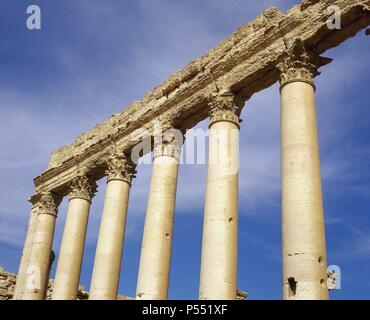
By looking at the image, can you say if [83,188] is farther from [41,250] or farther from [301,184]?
[301,184]

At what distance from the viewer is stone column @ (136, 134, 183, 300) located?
2139 centimetres

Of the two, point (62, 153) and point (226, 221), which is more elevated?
point (62, 153)

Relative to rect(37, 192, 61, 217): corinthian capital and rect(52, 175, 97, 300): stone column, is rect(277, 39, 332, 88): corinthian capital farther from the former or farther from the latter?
rect(37, 192, 61, 217): corinthian capital

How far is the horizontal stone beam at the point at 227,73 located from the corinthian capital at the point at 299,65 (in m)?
0.29

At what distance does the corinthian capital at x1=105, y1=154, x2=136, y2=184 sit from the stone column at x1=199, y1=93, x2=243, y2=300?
23.9 ft

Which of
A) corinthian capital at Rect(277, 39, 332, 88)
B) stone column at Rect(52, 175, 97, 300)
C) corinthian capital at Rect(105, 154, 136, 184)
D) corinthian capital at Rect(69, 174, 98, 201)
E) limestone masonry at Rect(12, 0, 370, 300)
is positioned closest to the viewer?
limestone masonry at Rect(12, 0, 370, 300)

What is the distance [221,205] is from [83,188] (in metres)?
12.7

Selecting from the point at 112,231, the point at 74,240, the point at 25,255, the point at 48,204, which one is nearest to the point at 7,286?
the point at 25,255

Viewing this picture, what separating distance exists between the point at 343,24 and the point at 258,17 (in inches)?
176

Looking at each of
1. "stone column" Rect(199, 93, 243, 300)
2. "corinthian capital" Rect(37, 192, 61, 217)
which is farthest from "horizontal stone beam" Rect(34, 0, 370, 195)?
"corinthian capital" Rect(37, 192, 61, 217)
